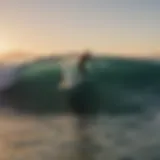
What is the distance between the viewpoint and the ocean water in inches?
40.1

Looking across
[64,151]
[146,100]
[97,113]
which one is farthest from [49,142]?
[146,100]

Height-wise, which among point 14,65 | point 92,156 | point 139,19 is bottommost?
point 92,156

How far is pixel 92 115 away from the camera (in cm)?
107

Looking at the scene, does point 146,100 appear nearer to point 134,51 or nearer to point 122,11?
point 134,51

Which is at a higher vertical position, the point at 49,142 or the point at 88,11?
the point at 88,11

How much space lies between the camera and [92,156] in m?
1.01

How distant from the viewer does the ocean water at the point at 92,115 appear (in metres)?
1.02

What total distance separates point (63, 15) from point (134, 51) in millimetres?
231

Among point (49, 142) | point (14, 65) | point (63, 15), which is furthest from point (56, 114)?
point (63, 15)

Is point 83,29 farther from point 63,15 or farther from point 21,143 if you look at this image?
point 21,143

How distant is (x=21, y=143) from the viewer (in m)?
1.03

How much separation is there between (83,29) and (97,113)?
9.8 inches

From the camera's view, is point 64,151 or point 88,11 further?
point 88,11

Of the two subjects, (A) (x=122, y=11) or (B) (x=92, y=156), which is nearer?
(B) (x=92, y=156)
